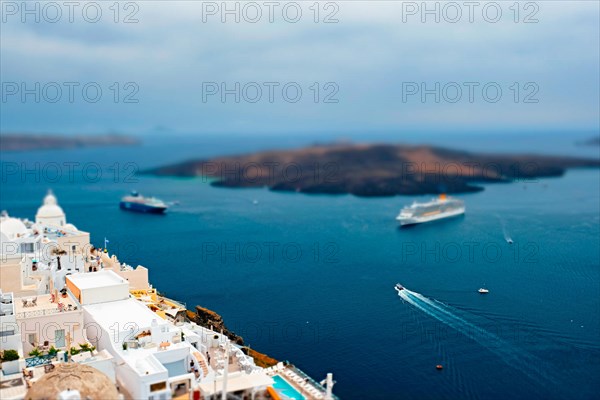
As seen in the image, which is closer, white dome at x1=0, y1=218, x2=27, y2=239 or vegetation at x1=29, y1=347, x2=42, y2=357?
vegetation at x1=29, y1=347, x2=42, y2=357

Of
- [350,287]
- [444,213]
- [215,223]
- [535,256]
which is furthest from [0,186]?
[535,256]

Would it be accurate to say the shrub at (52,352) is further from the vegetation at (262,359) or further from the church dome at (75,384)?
the vegetation at (262,359)

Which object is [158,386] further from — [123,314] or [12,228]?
[12,228]

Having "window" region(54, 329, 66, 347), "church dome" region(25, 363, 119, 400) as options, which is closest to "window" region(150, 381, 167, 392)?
"church dome" region(25, 363, 119, 400)

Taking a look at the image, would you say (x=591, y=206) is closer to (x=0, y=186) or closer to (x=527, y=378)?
(x=527, y=378)

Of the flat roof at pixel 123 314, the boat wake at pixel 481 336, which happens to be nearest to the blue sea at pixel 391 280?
the boat wake at pixel 481 336

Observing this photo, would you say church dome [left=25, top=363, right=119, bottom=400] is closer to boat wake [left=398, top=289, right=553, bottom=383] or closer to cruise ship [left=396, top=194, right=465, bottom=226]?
boat wake [left=398, top=289, right=553, bottom=383]
